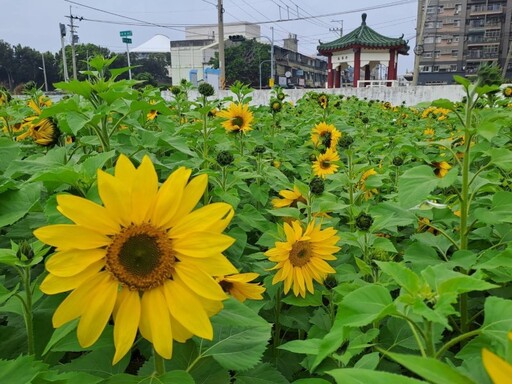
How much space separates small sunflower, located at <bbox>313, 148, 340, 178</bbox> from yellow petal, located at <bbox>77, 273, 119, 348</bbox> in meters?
1.54

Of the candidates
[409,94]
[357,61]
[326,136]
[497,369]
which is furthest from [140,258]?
[357,61]

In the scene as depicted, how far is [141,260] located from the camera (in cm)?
64

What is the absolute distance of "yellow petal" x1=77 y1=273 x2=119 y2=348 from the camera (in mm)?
617

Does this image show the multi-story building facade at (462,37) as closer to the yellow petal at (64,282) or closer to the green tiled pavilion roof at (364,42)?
the green tiled pavilion roof at (364,42)

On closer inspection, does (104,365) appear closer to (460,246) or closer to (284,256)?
(284,256)

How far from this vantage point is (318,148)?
98.6 inches

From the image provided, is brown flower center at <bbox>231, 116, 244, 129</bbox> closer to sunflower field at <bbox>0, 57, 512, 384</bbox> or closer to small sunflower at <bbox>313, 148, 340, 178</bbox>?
small sunflower at <bbox>313, 148, 340, 178</bbox>

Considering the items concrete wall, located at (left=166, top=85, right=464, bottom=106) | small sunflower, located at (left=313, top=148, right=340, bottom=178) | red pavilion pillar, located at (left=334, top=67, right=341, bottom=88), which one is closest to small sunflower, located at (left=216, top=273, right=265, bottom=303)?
small sunflower, located at (left=313, top=148, right=340, bottom=178)

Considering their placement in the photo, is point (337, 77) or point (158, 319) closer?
point (158, 319)

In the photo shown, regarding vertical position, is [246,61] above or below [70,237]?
above

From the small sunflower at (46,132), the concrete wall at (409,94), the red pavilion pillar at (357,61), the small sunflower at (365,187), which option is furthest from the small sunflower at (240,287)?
the red pavilion pillar at (357,61)

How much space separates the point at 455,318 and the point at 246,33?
235 feet

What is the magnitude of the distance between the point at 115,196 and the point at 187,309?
0.18 metres

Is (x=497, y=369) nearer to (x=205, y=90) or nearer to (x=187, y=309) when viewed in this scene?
(x=187, y=309)
